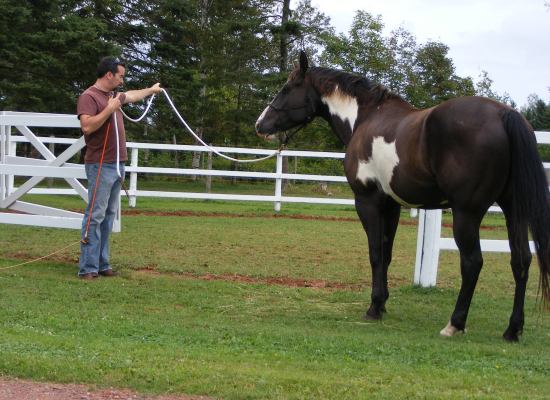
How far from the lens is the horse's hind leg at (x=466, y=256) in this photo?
17.6ft

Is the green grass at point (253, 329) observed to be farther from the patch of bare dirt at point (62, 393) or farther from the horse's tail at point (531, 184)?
the horse's tail at point (531, 184)

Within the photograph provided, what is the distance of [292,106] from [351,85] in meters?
0.71

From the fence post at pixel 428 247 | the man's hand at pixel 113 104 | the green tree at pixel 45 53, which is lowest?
the fence post at pixel 428 247

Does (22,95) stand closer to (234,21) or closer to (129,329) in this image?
(234,21)

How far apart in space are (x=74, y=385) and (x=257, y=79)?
28616 mm

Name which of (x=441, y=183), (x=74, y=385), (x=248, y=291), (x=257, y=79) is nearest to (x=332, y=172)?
(x=257, y=79)

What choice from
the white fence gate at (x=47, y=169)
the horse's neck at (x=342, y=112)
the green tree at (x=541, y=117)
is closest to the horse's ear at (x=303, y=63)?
the horse's neck at (x=342, y=112)

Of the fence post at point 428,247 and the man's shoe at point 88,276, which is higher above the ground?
the fence post at point 428,247

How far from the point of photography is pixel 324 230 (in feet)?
44.5

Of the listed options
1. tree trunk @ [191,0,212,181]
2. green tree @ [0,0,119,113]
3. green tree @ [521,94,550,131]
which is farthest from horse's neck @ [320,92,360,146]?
green tree @ [521,94,550,131]

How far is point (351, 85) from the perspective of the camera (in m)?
6.79

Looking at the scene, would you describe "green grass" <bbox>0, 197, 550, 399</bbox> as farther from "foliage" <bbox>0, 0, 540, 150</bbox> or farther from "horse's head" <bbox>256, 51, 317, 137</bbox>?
"foliage" <bbox>0, 0, 540, 150</bbox>

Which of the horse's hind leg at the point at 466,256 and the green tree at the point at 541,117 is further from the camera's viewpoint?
the green tree at the point at 541,117

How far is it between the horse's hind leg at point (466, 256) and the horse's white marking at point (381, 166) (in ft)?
2.33
